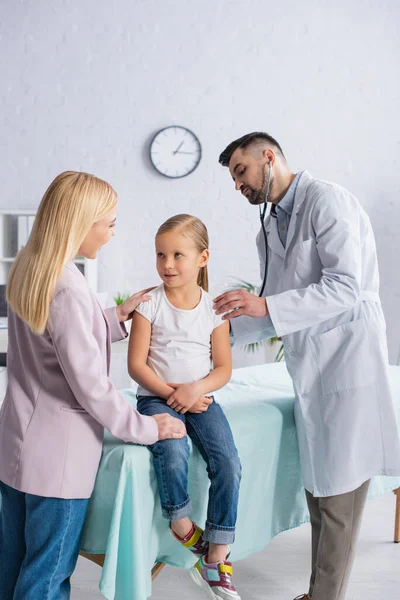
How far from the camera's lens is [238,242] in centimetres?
414

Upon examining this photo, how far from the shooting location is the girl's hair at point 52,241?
4.37 ft

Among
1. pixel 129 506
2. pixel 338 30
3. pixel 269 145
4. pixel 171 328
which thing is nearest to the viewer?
pixel 129 506

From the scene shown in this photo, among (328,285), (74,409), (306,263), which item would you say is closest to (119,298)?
Result: (306,263)

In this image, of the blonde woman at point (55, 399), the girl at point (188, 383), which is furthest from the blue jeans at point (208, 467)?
the blonde woman at point (55, 399)

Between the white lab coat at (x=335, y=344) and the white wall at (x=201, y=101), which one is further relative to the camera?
the white wall at (x=201, y=101)

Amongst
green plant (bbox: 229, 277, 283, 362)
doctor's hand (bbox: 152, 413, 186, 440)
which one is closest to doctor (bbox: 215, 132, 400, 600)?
doctor's hand (bbox: 152, 413, 186, 440)

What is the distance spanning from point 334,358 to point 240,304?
320 millimetres

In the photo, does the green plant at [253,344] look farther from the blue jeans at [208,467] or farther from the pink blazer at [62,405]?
the pink blazer at [62,405]

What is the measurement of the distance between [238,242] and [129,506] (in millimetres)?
2858

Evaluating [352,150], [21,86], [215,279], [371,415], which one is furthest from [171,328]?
[21,86]

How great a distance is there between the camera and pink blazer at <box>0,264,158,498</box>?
1335 mm

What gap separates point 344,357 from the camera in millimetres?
1730

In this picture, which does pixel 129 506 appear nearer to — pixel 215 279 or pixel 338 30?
pixel 215 279

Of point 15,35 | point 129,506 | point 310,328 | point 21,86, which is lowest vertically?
point 129,506
